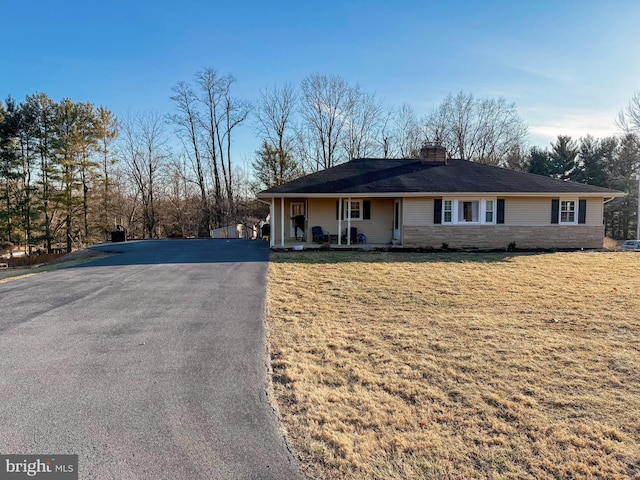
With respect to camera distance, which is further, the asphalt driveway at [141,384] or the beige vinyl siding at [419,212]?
the beige vinyl siding at [419,212]

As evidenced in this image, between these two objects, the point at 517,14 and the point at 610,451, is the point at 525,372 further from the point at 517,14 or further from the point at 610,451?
the point at 517,14

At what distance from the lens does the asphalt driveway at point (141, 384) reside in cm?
247

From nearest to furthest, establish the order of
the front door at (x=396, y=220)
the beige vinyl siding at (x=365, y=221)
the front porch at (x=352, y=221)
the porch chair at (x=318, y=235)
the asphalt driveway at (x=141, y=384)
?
the asphalt driveway at (x=141, y=384) < the porch chair at (x=318, y=235) < the front door at (x=396, y=220) < the front porch at (x=352, y=221) < the beige vinyl siding at (x=365, y=221)

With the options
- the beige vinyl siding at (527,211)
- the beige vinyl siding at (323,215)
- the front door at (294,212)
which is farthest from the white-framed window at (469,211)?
the front door at (294,212)

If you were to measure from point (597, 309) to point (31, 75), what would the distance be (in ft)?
108

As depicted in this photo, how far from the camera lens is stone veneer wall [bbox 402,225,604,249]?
1470 centimetres

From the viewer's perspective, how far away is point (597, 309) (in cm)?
643

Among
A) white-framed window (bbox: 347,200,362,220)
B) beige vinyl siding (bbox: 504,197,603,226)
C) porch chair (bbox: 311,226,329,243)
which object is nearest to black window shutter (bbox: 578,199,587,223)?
beige vinyl siding (bbox: 504,197,603,226)

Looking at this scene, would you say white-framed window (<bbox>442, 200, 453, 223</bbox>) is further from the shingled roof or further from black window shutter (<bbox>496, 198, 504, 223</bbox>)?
black window shutter (<bbox>496, 198, 504, 223</bbox>)

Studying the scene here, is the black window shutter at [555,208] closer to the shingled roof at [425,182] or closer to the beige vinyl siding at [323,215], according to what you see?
the shingled roof at [425,182]

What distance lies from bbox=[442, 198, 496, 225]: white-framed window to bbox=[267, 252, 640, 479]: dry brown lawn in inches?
278

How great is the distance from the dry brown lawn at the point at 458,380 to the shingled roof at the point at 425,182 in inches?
281

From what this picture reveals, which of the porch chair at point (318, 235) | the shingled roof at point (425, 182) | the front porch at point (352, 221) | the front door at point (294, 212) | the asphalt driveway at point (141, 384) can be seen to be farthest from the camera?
the front door at point (294, 212)

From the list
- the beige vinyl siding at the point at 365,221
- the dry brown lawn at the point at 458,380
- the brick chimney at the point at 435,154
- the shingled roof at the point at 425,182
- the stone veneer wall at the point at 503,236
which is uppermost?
the brick chimney at the point at 435,154
